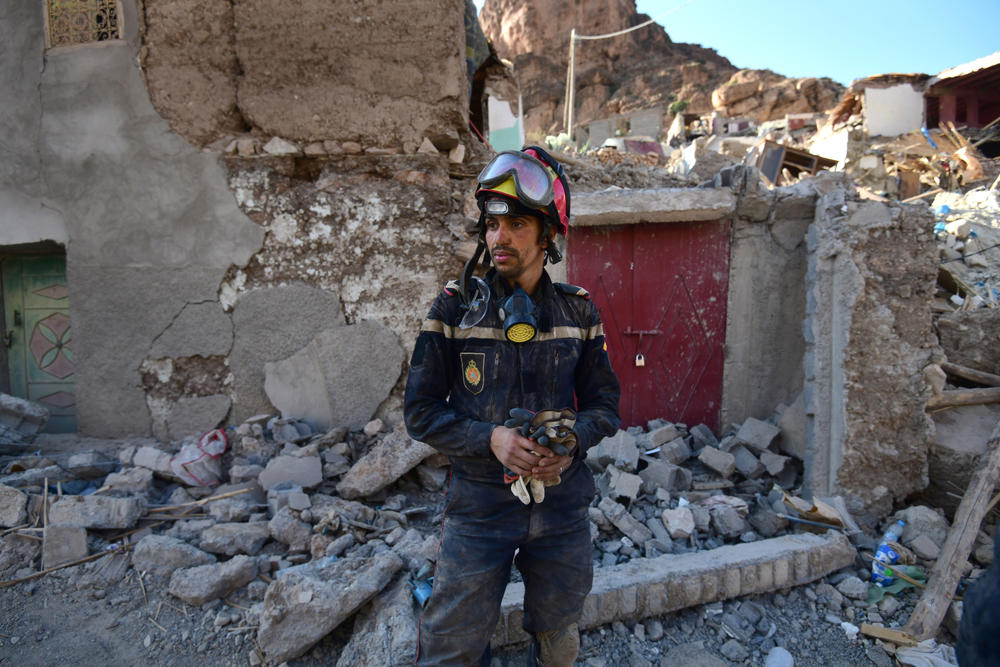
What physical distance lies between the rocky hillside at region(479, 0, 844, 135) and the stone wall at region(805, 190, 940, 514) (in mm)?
24790

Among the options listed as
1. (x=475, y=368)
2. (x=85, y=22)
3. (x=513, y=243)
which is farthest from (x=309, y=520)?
(x=85, y=22)

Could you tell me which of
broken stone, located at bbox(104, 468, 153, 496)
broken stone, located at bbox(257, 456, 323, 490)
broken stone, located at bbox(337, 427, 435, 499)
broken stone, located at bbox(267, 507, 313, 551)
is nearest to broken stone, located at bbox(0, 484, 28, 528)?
broken stone, located at bbox(104, 468, 153, 496)

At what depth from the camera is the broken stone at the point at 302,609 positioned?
2.15m

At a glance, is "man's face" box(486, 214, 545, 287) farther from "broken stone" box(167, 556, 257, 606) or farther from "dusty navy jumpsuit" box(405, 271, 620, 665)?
"broken stone" box(167, 556, 257, 606)

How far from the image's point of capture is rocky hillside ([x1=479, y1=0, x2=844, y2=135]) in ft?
87.8

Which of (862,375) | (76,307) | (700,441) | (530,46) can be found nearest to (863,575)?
(862,375)

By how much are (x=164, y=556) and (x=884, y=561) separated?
158 inches

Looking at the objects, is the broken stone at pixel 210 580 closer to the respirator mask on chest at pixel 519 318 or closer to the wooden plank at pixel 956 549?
the respirator mask on chest at pixel 519 318

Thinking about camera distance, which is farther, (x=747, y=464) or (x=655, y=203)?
(x=655, y=203)

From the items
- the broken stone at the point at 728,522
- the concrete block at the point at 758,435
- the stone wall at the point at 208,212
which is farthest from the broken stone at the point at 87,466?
the concrete block at the point at 758,435

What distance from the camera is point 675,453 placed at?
3.86m

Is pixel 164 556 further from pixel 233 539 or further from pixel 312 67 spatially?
pixel 312 67

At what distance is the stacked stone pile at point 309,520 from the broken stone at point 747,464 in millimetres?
12

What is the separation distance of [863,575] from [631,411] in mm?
2136
